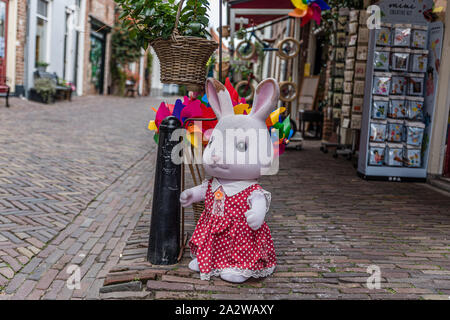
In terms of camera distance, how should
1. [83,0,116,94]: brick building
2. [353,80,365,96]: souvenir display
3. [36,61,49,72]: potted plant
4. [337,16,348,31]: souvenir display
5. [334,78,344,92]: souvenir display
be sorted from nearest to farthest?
1. [353,80,365,96]: souvenir display
2. [337,16,348,31]: souvenir display
3. [334,78,344,92]: souvenir display
4. [36,61,49,72]: potted plant
5. [83,0,116,94]: brick building

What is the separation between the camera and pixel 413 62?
19.9ft

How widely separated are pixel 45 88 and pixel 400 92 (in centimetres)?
1130

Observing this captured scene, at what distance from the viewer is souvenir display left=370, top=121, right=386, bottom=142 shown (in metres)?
6.23

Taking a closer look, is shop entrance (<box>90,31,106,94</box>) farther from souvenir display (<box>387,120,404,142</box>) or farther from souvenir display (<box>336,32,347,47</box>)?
souvenir display (<box>387,120,404,142</box>)

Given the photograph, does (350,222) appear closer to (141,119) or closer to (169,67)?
(169,67)

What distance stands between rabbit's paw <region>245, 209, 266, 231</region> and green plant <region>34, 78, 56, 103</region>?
13.0m

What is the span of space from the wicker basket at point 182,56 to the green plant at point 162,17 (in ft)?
0.24

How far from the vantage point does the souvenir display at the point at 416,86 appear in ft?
20.1

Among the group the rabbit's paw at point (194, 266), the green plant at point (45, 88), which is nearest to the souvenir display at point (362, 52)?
the rabbit's paw at point (194, 266)

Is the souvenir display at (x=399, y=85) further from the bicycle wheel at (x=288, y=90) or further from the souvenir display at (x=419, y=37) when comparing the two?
the bicycle wheel at (x=288, y=90)

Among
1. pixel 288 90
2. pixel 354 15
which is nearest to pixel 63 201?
pixel 354 15

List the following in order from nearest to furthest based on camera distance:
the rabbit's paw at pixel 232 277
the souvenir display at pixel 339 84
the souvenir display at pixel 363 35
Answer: the rabbit's paw at pixel 232 277 → the souvenir display at pixel 363 35 → the souvenir display at pixel 339 84

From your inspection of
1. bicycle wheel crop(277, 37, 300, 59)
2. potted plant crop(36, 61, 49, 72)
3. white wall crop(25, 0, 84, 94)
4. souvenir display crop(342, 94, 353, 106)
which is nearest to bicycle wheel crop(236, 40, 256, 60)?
bicycle wheel crop(277, 37, 300, 59)
